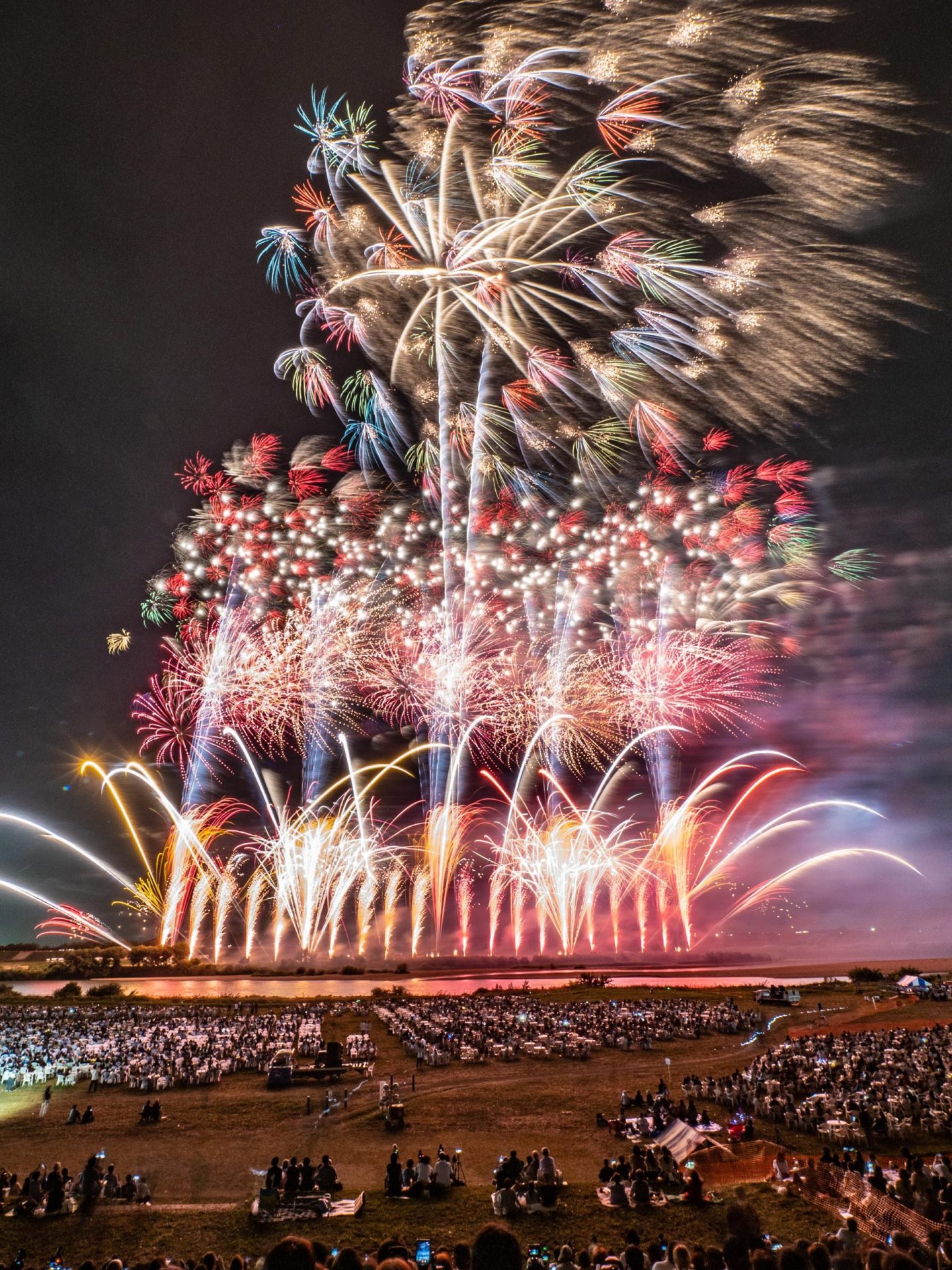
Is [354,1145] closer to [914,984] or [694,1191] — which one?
[694,1191]

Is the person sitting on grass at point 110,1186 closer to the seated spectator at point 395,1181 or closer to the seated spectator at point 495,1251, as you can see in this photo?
the seated spectator at point 395,1181

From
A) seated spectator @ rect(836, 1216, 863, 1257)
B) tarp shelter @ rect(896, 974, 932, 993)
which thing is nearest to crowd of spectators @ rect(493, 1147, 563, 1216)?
seated spectator @ rect(836, 1216, 863, 1257)

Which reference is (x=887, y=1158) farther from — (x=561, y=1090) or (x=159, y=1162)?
(x=159, y=1162)

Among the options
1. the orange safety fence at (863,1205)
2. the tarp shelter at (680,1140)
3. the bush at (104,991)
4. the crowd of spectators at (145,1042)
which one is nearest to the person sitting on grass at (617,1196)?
the tarp shelter at (680,1140)

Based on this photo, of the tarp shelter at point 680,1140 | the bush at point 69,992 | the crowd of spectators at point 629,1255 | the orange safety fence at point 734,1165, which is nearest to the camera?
the crowd of spectators at point 629,1255

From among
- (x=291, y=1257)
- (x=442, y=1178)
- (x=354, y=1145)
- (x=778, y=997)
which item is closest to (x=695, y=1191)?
(x=442, y=1178)
